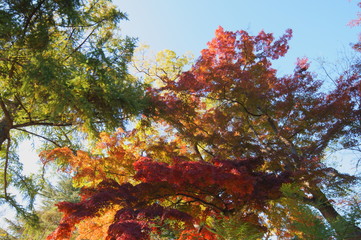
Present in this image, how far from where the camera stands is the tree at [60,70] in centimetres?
511

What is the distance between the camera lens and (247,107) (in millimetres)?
7859

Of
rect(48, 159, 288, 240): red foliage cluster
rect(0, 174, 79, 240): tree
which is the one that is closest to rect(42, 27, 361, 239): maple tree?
rect(48, 159, 288, 240): red foliage cluster

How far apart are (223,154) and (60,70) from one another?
4.64m

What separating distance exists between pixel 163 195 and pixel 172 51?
815 cm

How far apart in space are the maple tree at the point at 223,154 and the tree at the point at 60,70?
0.87m

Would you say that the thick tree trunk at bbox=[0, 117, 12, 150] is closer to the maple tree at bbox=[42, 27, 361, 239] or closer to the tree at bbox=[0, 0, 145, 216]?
the tree at bbox=[0, 0, 145, 216]

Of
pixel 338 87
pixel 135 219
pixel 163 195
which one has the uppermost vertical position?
pixel 338 87

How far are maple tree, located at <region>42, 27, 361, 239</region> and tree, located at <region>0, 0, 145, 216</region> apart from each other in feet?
2.86

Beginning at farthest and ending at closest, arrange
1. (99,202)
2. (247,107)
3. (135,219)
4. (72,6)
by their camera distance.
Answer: (247,107) < (72,6) < (99,202) < (135,219)

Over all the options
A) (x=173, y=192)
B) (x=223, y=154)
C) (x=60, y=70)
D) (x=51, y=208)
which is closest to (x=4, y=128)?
(x=60, y=70)

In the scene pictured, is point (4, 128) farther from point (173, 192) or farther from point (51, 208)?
point (51, 208)

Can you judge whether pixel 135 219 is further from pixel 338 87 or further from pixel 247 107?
pixel 338 87

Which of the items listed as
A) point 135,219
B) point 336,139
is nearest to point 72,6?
point 135,219

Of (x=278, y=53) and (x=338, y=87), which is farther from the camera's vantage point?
(x=278, y=53)
